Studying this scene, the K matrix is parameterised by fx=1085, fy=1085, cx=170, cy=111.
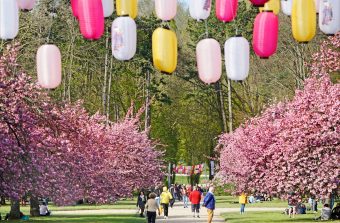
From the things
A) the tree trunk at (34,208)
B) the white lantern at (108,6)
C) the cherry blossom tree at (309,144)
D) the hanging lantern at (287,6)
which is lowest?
the tree trunk at (34,208)

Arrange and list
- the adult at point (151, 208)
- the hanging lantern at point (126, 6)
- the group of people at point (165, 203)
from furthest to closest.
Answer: the group of people at point (165, 203)
the adult at point (151, 208)
the hanging lantern at point (126, 6)

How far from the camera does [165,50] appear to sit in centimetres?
1908

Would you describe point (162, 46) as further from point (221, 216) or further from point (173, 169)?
point (173, 169)

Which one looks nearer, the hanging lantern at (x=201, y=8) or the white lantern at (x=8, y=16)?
the white lantern at (x=8, y=16)

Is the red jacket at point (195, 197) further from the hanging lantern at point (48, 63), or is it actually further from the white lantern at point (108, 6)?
the hanging lantern at point (48, 63)

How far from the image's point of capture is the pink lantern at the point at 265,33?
18984 millimetres

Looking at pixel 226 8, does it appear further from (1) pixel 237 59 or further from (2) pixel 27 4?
(2) pixel 27 4

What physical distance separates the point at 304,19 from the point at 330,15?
58 cm

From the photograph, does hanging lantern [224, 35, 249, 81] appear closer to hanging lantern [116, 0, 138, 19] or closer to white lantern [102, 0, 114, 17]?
hanging lantern [116, 0, 138, 19]

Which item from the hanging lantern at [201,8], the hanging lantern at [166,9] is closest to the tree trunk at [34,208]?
the hanging lantern at [201,8]

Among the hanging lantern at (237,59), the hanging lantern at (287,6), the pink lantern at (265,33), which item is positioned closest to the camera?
the pink lantern at (265,33)

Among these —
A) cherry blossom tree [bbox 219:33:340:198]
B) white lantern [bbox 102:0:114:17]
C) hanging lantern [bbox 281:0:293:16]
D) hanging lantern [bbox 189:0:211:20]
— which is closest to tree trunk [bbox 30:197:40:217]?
cherry blossom tree [bbox 219:33:340:198]

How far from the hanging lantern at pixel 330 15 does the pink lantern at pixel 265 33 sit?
2.79ft

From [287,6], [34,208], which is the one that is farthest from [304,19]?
[34,208]
